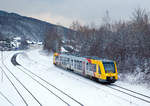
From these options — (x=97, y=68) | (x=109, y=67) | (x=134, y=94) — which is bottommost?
(x=134, y=94)

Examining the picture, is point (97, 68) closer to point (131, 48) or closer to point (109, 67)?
point (109, 67)

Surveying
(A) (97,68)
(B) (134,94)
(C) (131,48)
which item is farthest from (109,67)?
(C) (131,48)

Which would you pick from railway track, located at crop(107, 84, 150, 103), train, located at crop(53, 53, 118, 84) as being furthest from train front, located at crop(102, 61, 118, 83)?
railway track, located at crop(107, 84, 150, 103)

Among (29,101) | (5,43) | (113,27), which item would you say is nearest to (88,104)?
(29,101)

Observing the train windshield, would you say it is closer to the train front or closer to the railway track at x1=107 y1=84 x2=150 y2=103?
the train front

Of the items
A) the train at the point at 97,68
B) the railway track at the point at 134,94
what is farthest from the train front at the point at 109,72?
the railway track at the point at 134,94

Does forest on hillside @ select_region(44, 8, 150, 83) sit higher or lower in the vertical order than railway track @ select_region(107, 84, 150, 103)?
higher

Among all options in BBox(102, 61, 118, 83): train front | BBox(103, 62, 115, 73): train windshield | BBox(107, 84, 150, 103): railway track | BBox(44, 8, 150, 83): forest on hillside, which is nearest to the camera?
BBox(107, 84, 150, 103): railway track

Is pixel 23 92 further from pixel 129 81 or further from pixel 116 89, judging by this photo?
pixel 129 81

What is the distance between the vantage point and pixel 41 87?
1645cm

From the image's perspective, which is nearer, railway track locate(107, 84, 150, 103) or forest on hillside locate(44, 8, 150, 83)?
railway track locate(107, 84, 150, 103)

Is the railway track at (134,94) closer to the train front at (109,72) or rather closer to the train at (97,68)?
the train front at (109,72)

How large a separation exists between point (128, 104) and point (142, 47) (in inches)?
486

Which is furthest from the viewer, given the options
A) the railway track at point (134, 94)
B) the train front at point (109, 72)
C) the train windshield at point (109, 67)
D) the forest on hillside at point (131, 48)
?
the forest on hillside at point (131, 48)
